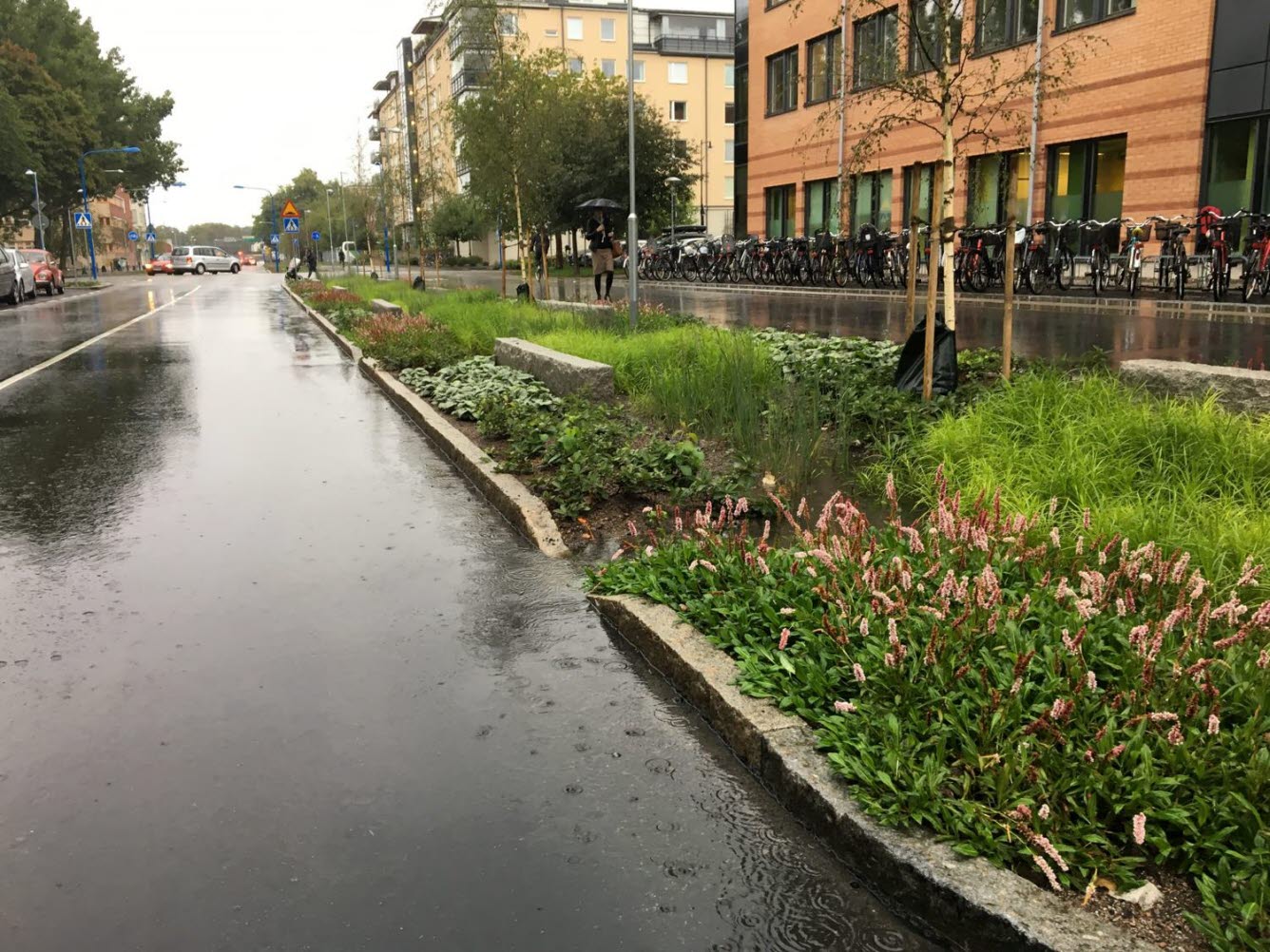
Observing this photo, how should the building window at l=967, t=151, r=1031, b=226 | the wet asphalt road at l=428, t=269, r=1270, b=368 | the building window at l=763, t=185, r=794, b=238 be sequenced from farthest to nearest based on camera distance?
the building window at l=763, t=185, r=794, b=238, the building window at l=967, t=151, r=1031, b=226, the wet asphalt road at l=428, t=269, r=1270, b=368

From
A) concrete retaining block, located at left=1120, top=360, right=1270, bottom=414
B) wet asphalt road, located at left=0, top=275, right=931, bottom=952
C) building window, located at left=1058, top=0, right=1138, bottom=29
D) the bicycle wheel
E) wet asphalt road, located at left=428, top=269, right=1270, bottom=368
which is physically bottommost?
wet asphalt road, located at left=0, top=275, right=931, bottom=952

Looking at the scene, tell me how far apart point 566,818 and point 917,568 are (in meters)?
1.78

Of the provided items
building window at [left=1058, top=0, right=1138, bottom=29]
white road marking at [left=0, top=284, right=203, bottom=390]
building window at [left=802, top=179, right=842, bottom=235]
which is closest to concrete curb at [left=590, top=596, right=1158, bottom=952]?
white road marking at [left=0, top=284, right=203, bottom=390]

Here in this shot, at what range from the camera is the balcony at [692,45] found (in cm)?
7912

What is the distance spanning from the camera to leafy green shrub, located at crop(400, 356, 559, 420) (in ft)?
29.0

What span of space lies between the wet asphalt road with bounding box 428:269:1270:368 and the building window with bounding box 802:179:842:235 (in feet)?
35.7

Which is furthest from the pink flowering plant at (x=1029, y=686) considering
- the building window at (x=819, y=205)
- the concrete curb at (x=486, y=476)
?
the building window at (x=819, y=205)

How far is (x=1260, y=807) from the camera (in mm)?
2564

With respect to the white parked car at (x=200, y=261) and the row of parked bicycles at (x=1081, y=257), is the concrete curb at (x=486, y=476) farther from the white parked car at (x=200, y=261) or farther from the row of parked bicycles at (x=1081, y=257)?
the white parked car at (x=200, y=261)

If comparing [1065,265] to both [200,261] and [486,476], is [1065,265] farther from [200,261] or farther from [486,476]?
[200,261]

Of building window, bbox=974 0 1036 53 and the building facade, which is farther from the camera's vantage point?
building window, bbox=974 0 1036 53

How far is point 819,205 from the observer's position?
35.3 m

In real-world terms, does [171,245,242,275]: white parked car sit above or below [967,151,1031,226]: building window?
below

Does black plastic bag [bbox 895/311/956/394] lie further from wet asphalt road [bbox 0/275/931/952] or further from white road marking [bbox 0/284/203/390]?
white road marking [bbox 0/284/203/390]
